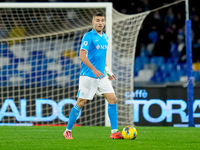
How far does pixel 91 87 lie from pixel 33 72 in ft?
21.3

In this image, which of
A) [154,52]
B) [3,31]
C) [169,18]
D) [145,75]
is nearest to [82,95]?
[3,31]

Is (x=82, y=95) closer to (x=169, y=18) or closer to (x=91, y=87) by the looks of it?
(x=91, y=87)

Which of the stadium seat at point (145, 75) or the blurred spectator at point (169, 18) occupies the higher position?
the blurred spectator at point (169, 18)

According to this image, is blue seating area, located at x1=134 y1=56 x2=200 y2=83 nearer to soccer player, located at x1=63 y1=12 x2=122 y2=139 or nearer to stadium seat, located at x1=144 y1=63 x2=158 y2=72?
stadium seat, located at x1=144 y1=63 x2=158 y2=72

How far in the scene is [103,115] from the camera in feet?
31.2

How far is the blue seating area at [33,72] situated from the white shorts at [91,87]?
5.40 metres

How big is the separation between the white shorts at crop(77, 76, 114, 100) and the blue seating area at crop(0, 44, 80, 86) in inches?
212

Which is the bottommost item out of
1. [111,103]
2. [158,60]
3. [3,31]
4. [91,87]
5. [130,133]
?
[130,133]

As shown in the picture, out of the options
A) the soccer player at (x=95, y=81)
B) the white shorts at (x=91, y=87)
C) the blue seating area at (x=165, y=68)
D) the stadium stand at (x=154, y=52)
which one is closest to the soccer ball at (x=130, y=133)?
the soccer player at (x=95, y=81)

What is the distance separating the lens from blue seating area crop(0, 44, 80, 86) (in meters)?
11.5

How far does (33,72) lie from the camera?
11859 mm

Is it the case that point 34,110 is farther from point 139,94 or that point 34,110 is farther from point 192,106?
point 192,106

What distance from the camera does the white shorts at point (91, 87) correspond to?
5.57 meters

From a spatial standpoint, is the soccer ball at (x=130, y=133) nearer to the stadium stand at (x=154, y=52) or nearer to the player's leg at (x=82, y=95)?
the player's leg at (x=82, y=95)
